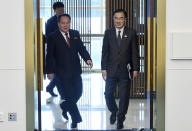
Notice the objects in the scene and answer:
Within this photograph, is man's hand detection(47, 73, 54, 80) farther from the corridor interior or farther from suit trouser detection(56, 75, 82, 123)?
the corridor interior

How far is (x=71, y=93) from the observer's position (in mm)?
4152

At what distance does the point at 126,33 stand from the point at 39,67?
1325 millimetres

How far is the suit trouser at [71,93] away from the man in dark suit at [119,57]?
0.39m

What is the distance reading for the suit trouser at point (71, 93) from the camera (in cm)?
412

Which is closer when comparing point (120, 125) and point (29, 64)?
point (29, 64)

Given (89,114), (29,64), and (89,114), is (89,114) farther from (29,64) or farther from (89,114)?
(29,64)

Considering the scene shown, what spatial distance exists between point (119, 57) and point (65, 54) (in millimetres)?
709
